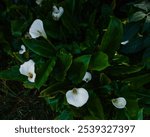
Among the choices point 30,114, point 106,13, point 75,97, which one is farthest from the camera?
point 30,114

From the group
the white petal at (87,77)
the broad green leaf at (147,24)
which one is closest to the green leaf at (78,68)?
the white petal at (87,77)

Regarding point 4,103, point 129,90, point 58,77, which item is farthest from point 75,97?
point 4,103

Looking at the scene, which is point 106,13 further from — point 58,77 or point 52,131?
point 52,131

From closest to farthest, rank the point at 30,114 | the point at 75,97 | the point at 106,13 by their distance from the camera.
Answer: the point at 75,97, the point at 106,13, the point at 30,114

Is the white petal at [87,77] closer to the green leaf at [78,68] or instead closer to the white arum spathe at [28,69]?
the green leaf at [78,68]

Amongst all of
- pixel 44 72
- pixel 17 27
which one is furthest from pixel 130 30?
pixel 17 27

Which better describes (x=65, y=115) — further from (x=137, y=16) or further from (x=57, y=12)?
(x=137, y=16)
